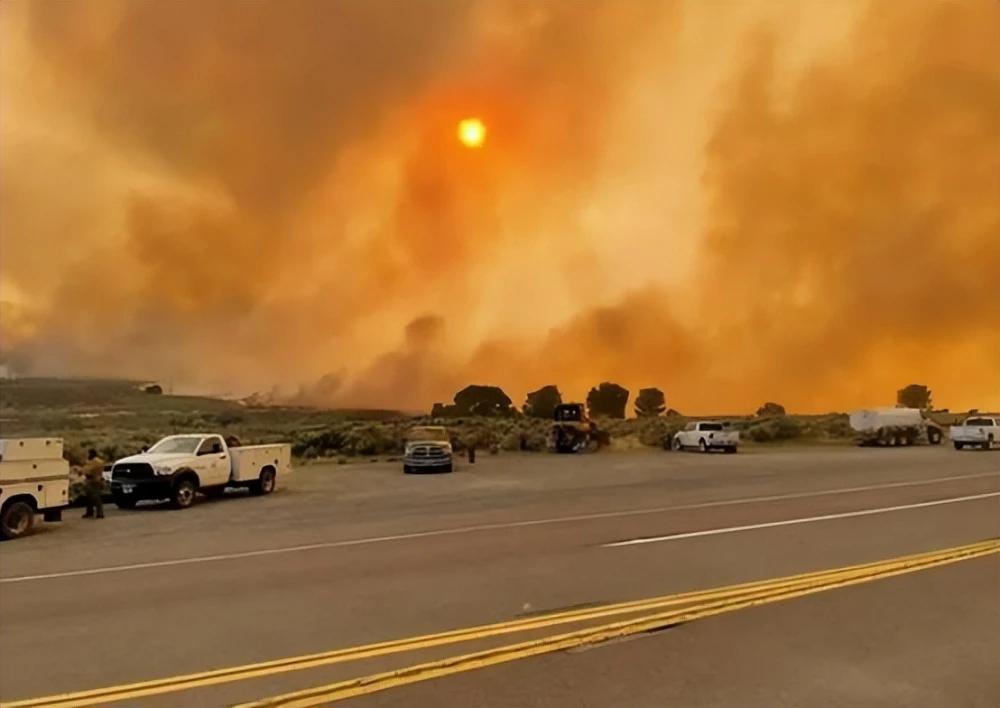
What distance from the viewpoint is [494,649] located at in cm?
605

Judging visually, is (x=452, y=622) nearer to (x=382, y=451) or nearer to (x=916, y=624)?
(x=916, y=624)

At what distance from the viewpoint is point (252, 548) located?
40.4 ft

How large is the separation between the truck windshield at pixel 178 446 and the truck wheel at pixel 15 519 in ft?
16.9

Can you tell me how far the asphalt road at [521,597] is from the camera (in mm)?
5359

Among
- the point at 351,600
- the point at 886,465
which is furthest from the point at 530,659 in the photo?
the point at 886,465

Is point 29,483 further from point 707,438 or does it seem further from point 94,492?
point 707,438

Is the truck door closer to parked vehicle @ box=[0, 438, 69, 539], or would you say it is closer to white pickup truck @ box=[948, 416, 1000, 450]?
parked vehicle @ box=[0, 438, 69, 539]

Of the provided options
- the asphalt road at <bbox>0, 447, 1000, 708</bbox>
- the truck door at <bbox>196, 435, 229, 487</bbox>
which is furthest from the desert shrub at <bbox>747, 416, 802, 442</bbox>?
the truck door at <bbox>196, 435, 229, 487</bbox>

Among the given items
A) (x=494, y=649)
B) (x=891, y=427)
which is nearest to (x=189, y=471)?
(x=494, y=649)

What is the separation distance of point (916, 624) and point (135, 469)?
17.5 m

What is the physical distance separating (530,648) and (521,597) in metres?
1.91

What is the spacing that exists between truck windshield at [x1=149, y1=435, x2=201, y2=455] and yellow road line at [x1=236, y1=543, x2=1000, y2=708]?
53.0 ft

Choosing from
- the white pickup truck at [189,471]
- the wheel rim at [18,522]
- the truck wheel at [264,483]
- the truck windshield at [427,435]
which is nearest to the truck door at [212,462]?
the white pickup truck at [189,471]

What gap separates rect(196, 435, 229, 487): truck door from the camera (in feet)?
67.5
